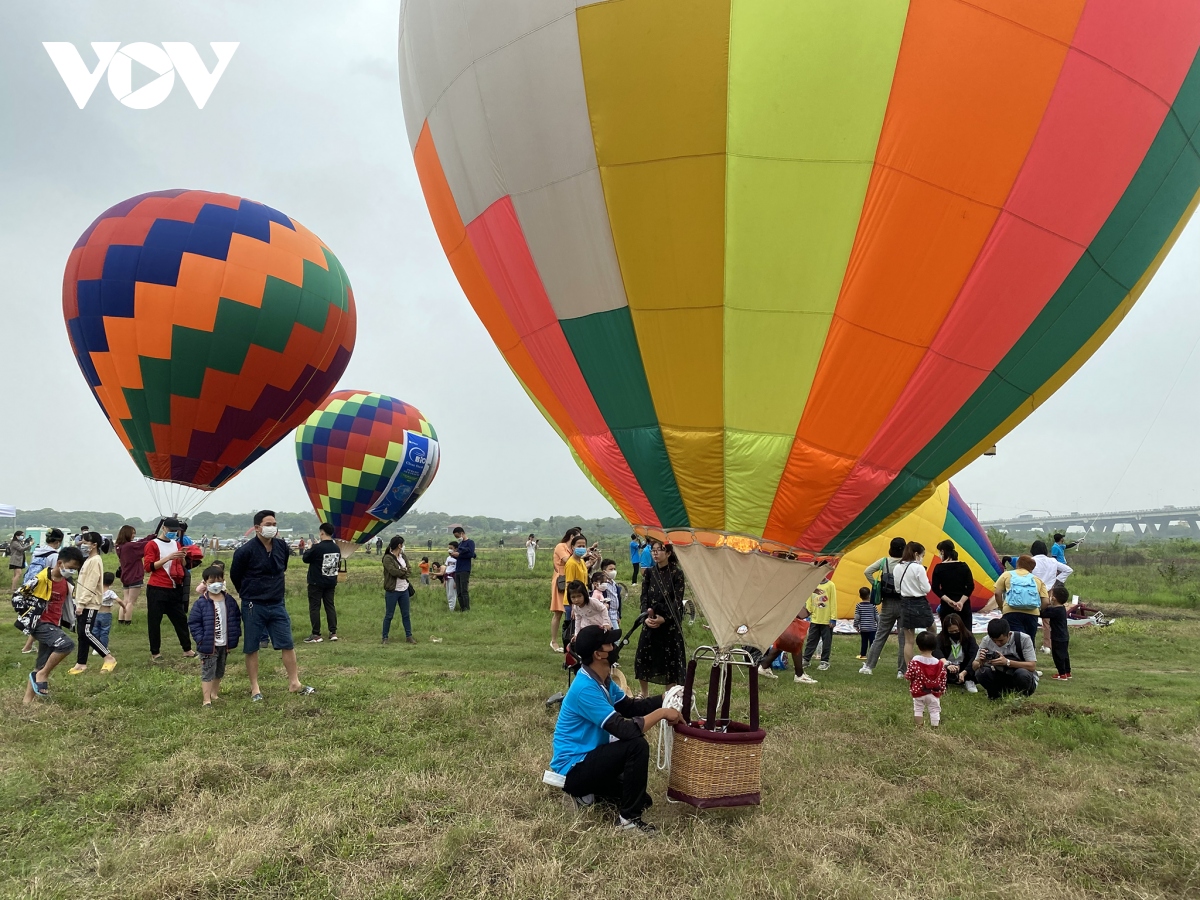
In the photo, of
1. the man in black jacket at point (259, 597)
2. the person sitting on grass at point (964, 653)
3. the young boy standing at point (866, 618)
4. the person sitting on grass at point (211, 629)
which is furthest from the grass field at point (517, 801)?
the young boy standing at point (866, 618)

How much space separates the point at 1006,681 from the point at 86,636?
937 centimetres

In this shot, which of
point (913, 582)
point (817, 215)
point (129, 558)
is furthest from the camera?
point (129, 558)

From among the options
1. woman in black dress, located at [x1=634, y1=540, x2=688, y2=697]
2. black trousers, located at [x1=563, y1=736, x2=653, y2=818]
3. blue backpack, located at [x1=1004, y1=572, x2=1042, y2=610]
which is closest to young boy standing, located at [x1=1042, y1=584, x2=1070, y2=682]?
blue backpack, located at [x1=1004, y1=572, x2=1042, y2=610]

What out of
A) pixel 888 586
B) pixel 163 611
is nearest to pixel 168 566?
pixel 163 611

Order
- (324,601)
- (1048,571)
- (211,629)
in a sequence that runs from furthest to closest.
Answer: (1048,571) < (324,601) < (211,629)

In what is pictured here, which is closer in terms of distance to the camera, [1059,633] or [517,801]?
[517,801]

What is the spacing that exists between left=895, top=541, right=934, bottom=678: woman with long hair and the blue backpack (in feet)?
3.18

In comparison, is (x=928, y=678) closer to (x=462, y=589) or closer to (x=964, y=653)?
(x=964, y=653)

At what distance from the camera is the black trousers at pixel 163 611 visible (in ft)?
30.0

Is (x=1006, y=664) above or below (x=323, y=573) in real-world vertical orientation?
below

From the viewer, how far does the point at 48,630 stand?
22.0 feet

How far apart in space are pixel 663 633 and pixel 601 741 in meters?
2.28

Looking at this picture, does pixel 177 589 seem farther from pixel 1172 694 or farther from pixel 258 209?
pixel 1172 694

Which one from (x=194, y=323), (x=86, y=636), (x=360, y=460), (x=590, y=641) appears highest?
(x=194, y=323)
